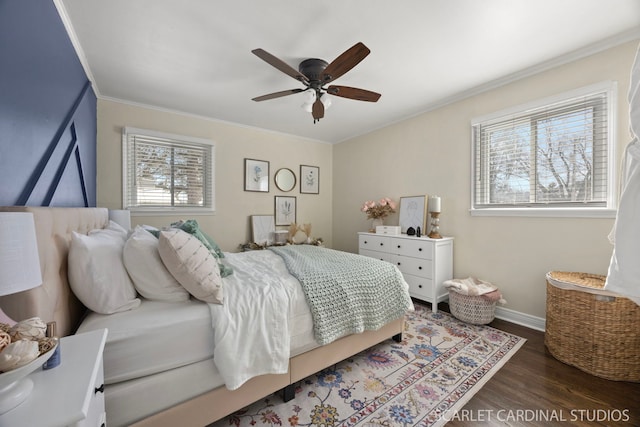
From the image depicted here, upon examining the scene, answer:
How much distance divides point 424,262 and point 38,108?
132 inches

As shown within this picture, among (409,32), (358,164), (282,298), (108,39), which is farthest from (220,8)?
(358,164)

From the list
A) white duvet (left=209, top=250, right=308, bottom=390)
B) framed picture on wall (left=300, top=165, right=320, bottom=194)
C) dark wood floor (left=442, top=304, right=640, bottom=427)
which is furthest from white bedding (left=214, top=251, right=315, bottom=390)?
framed picture on wall (left=300, top=165, right=320, bottom=194)

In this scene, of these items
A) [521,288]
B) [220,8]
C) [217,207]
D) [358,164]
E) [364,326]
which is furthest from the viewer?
[358,164]

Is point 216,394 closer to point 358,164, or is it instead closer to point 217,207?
point 217,207

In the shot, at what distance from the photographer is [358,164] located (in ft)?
14.4

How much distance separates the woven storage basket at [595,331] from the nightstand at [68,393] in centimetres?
275

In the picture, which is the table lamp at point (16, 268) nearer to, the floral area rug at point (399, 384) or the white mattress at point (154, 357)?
the white mattress at point (154, 357)

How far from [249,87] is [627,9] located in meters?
3.00

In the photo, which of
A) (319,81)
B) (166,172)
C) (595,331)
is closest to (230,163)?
(166,172)

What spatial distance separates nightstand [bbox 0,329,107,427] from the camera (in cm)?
58

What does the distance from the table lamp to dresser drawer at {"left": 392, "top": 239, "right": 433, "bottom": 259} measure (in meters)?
2.96

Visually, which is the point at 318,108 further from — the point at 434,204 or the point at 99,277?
the point at 99,277

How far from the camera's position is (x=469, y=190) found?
2.92m

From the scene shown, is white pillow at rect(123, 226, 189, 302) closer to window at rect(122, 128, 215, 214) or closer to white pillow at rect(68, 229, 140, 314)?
white pillow at rect(68, 229, 140, 314)
